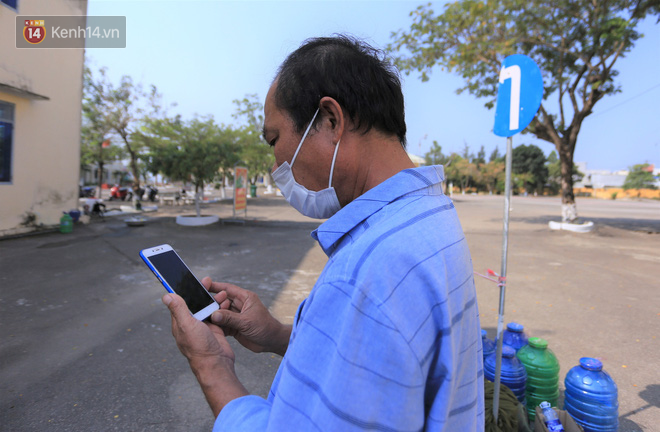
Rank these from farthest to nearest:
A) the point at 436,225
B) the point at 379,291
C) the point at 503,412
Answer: the point at 503,412 < the point at 436,225 < the point at 379,291

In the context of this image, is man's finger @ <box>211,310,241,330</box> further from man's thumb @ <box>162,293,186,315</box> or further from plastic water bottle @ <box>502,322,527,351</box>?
plastic water bottle @ <box>502,322,527,351</box>

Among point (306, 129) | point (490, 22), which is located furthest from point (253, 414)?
point (490, 22)

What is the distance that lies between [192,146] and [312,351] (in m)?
14.0

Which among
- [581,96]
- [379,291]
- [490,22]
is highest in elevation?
[490,22]

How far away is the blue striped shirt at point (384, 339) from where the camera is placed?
2.15 feet

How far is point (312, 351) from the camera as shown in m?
0.70

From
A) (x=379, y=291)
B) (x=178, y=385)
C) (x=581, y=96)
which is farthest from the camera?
(x=581, y=96)

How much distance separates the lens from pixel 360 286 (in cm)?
67

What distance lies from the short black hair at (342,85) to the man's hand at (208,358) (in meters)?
0.66

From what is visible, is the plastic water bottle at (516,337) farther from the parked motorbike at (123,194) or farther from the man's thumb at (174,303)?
the parked motorbike at (123,194)

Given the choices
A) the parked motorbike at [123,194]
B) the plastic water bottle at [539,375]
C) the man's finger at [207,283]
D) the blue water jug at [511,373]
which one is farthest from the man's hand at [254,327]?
the parked motorbike at [123,194]

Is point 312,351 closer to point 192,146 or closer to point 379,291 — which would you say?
point 379,291

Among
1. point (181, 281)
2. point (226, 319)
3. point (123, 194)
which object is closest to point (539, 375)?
point (226, 319)

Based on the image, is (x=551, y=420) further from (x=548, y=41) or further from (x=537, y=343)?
(x=548, y=41)
